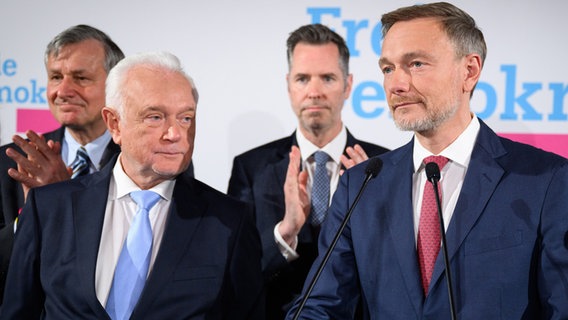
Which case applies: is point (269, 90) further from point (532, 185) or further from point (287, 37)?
point (532, 185)

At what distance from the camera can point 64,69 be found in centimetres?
349

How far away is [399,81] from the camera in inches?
92.0

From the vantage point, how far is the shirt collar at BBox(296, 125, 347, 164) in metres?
3.45

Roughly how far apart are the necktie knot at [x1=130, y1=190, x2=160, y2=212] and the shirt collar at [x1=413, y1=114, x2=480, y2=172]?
0.87 metres

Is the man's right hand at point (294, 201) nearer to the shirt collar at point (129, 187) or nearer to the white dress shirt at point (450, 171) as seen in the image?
the shirt collar at point (129, 187)

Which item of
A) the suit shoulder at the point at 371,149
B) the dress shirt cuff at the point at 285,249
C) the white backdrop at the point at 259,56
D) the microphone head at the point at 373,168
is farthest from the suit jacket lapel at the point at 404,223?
the white backdrop at the point at 259,56

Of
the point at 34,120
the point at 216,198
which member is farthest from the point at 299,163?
the point at 34,120

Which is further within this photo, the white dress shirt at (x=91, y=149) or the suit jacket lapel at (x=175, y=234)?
the white dress shirt at (x=91, y=149)

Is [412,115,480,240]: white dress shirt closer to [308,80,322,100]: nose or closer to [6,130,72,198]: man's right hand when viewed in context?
[308,80,322,100]: nose

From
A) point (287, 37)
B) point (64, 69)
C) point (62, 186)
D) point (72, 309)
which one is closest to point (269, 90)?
point (287, 37)

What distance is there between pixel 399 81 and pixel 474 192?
42 cm

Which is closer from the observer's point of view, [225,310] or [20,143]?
[225,310]

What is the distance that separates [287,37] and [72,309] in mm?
2258

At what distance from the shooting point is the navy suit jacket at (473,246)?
2057 mm
